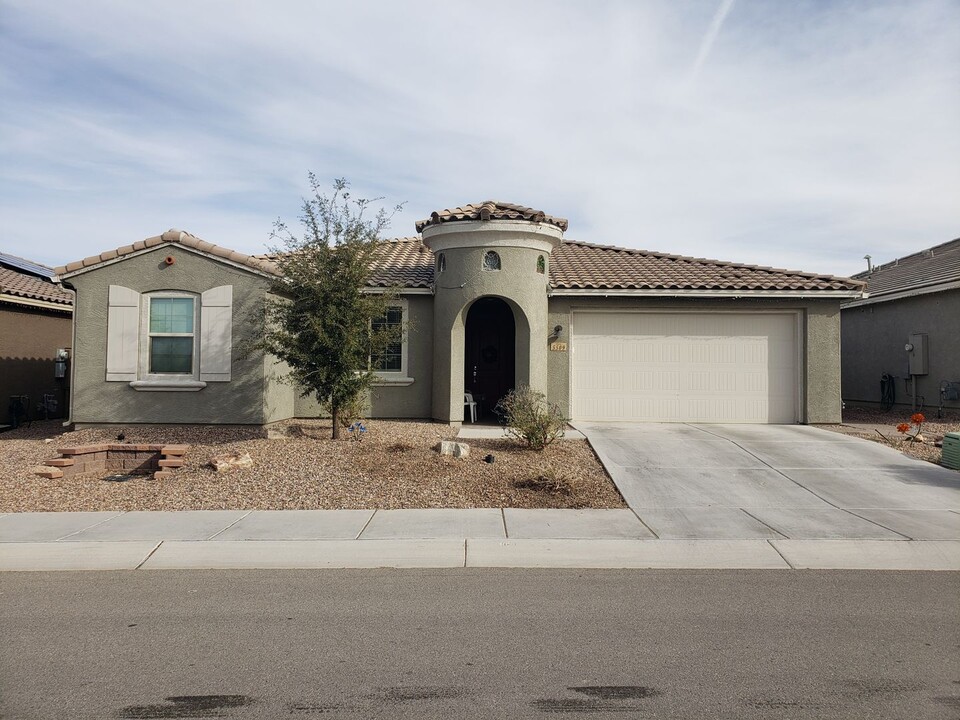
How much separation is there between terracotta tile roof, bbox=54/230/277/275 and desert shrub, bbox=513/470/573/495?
6495mm

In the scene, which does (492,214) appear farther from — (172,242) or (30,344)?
(30,344)

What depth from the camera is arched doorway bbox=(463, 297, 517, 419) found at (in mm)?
16625

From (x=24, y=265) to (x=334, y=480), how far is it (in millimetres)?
14896

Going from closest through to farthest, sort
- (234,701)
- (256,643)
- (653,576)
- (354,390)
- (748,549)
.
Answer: (234,701)
(256,643)
(653,576)
(748,549)
(354,390)

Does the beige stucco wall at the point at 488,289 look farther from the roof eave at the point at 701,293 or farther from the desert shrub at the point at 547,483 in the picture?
the desert shrub at the point at 547,483

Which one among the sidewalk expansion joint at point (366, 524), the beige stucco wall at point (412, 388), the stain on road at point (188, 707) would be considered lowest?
the stain on road at point (188, 707)

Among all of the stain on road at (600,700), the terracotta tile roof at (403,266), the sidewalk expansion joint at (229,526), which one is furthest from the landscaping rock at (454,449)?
the stain on road at (600,700)

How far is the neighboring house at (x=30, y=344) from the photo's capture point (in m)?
16.3

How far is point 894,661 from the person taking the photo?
184 inches

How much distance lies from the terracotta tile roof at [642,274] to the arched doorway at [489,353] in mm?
1579

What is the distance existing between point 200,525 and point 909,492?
9085 mm

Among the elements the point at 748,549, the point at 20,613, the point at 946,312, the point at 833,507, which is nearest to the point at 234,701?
the point at 20,613

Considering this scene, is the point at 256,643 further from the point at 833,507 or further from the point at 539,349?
the point at 539,349

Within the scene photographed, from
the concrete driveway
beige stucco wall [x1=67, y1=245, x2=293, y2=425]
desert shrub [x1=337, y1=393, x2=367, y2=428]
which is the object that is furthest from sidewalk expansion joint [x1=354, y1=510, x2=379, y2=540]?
beige stucco wall [x1=67, y1=245, x2=293, y2=425]
